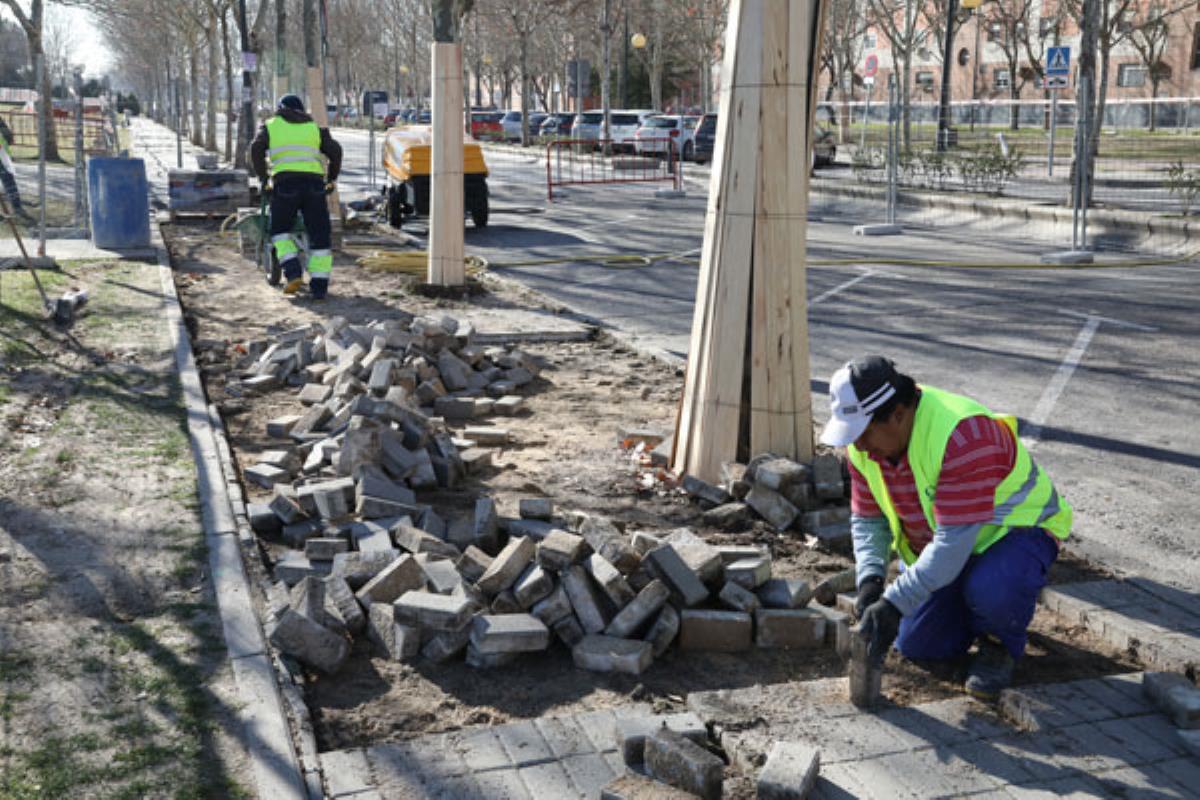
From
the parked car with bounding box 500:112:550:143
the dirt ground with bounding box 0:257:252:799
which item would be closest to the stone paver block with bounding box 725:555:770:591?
the dirt ground with bounding box 0:257:252:799

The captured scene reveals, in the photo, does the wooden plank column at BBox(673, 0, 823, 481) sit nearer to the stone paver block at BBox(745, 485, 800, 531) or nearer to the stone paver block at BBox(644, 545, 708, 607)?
the stone paver block at BBox(745, 485, 800, 531)

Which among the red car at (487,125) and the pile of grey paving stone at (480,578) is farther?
the red car at (487,125)

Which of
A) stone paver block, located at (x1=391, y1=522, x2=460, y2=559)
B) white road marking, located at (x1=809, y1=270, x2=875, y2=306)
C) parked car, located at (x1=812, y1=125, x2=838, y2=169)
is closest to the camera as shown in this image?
stone paver block, located at (x1=391, y1=522, x2=460, y2=559)

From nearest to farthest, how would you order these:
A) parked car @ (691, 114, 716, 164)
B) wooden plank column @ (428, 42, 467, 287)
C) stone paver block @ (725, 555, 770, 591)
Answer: stone paver block @ (725, 555, 770, 591) < wooden plank column @ (428, 42, 467, 287) < parked car @ (691, 114, 716, 164)

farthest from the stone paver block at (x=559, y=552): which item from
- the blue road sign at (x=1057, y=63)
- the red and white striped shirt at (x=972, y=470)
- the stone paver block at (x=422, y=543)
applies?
the blue road sign at (x=1057, y=63)

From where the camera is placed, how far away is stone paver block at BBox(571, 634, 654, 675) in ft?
14.8

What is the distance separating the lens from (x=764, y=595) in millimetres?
4910

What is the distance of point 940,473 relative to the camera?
396cm

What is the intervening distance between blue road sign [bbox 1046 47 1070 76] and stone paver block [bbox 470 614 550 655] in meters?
22.3

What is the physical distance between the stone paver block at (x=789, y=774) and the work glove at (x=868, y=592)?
86cm

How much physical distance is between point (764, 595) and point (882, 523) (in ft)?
2.14

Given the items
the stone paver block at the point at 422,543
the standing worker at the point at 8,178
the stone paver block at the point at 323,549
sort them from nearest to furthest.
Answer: the stone paver block at the point at 422,543
the stone paver block at the point at 323,549
the standing worker at the point at 8,178

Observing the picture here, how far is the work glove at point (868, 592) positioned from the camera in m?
4.36

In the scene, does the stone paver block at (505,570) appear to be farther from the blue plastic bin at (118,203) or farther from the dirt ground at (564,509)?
the blue plastic bin at (118,203)
